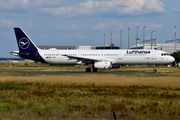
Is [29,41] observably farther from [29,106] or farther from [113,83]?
[29,106]

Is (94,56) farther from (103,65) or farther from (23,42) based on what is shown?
(23,42)

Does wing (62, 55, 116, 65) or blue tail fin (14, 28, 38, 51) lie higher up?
blue tail fin (14, 28, 38, 51)

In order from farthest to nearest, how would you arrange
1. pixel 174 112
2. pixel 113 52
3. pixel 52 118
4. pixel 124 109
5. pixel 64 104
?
pixel 113 52 → pixel 64 104 → pixel 124 109 → pixel 174 112 → pixel 52 118

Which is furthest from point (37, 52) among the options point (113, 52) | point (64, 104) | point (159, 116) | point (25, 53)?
point (159, 116)

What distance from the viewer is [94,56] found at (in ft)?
172

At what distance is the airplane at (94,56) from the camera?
50.7 metres

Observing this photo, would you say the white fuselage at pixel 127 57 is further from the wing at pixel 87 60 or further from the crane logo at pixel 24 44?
the crane logo at pixel 24 44

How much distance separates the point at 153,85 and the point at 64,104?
1171 centimetres

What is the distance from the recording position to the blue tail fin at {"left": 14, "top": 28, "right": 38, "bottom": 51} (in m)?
54.3

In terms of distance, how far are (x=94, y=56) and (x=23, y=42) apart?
32.2 ft

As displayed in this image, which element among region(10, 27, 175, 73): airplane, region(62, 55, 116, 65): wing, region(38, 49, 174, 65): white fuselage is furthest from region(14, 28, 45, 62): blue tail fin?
region(62, 55, 116, 65): wing

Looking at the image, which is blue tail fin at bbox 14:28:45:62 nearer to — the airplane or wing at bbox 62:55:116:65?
the airplane

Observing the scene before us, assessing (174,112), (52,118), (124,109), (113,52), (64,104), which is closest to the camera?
(52,118)

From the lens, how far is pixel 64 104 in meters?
16.7
